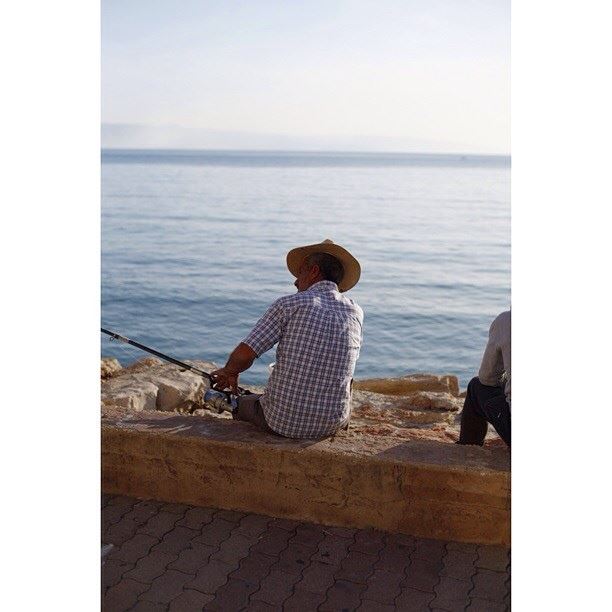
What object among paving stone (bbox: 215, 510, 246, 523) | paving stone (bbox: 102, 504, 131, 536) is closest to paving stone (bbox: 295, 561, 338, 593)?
paving stone (bbox: 215, 510, 246, 523)

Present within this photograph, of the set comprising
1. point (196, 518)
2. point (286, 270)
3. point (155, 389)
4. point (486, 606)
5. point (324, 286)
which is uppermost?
point (324, 286)

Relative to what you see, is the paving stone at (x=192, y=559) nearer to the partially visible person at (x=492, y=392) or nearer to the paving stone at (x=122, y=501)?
the paving stone at (x=122, y=501)

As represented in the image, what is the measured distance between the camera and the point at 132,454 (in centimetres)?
383

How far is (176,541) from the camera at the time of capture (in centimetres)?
342

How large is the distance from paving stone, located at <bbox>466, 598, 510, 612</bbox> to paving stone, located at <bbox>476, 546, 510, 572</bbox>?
0.22 m

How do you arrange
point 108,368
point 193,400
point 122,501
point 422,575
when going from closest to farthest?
point 422,575
point 122,501
point 193,400
point 108,368

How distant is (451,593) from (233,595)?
0.74 m

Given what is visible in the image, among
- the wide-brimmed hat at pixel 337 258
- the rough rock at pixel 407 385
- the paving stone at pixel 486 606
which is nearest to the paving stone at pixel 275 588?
the paving stone at pixel 486 606

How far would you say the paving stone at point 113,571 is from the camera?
3.10 metres

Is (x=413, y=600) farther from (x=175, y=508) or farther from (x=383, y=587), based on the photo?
(x=175, y=508)

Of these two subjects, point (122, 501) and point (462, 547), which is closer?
point (462, 547)

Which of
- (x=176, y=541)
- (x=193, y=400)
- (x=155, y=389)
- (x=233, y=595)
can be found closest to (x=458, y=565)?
(x=233, y=595)

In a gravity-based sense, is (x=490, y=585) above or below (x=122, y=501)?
below

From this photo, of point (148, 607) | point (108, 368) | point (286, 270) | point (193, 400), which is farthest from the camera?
point (286, 270)
